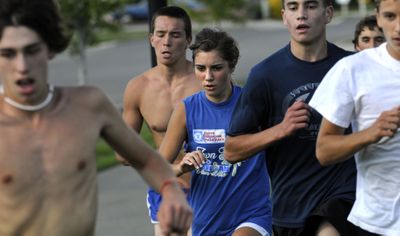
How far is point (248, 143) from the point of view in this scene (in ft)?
19.9

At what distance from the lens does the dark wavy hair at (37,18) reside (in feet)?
14.0

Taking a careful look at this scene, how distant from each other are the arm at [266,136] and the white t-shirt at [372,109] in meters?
0.33

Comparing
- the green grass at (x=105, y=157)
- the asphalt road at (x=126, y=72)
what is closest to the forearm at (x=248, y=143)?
the asphalt road at (x=126, y=72)

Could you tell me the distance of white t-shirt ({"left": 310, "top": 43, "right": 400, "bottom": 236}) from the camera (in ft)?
16.9

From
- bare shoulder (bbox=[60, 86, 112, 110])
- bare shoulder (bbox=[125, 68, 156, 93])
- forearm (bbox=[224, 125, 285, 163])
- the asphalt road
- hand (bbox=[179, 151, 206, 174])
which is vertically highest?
bare shoulder (bbox=[60, 86, 112, 110])

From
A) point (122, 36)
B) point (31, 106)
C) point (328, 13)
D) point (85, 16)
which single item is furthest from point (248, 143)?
point (122, 36)

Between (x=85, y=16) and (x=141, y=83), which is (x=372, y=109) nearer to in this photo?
(x=141, y=83)

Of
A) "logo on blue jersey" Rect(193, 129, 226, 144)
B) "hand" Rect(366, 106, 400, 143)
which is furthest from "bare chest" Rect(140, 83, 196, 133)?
"hand" Rect(366, 106, 400, 143)

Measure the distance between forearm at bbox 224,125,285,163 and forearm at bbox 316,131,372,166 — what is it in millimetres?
471

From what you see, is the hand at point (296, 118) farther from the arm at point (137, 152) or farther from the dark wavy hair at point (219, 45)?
the dark wavy hair at point (219, 45)

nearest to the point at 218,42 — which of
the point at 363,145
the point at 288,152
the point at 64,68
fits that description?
the point at 288,152

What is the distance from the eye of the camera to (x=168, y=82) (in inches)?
317

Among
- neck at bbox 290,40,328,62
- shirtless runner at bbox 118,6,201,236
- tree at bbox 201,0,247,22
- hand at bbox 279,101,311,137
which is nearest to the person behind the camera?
hand at bbox 279,101,311,137

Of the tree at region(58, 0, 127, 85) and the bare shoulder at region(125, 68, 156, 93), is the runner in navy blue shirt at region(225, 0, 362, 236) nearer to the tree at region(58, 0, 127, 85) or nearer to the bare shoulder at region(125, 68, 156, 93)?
the bare shoulder at region(125, 68, 156, 93)
